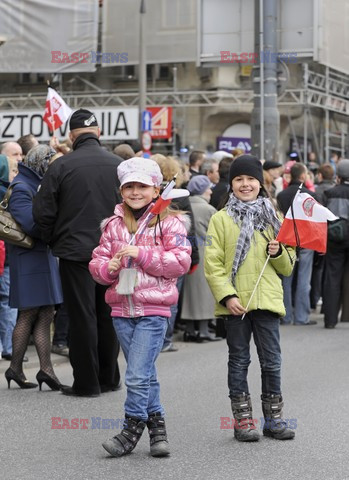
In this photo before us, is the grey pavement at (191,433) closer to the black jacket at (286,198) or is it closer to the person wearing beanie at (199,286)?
the person wearing beanie at (199,286)

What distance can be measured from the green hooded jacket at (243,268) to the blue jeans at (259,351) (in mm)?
102

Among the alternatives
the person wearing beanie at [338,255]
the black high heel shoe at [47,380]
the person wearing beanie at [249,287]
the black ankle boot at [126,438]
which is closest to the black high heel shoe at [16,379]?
the black high heel shoe at [47,380]

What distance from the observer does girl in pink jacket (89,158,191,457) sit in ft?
20.4

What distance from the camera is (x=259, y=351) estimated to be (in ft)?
22.3

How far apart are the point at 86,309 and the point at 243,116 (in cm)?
3162

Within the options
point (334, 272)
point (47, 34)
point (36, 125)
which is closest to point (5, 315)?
point (334, 272)

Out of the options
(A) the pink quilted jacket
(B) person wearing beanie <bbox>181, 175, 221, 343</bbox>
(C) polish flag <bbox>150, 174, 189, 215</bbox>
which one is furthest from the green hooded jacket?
(B) person wearing beanie <bbox>181, 175, 221, 343</bbox>

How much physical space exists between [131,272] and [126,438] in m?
0.92

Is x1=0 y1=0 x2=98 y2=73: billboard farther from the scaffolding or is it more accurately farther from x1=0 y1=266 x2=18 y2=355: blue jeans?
x1=0 y1=266 x2=18 y2=355: blue jeans

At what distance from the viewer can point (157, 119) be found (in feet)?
101

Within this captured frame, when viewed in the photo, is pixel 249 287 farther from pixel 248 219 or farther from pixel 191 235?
pixel 191 235

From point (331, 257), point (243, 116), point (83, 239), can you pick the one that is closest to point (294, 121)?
point (243, 116)

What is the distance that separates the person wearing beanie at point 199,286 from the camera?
11.8 metres

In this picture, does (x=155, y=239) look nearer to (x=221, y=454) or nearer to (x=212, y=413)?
(x=221, y=454)
